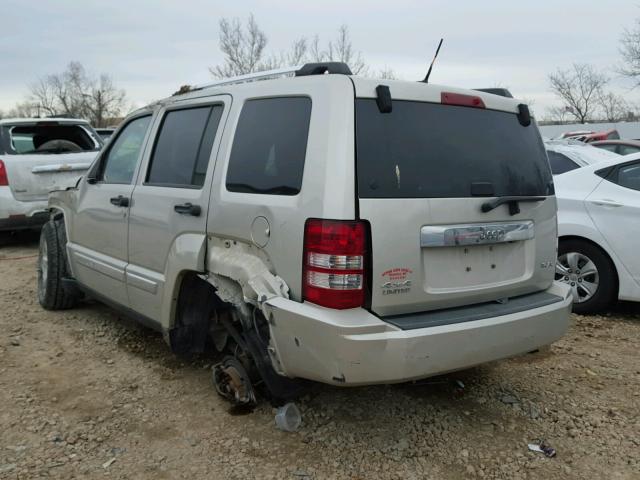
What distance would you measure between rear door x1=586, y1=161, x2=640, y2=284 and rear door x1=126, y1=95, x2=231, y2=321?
3488mm

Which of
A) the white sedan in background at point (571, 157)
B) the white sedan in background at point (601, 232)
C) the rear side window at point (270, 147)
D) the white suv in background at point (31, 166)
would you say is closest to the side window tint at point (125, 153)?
the rear side window at point (270, 147)

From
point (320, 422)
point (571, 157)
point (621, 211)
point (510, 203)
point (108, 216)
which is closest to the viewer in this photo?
point (510, 203)

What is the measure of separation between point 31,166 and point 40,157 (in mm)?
186

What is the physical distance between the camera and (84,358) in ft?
14.0

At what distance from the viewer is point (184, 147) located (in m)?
3.58

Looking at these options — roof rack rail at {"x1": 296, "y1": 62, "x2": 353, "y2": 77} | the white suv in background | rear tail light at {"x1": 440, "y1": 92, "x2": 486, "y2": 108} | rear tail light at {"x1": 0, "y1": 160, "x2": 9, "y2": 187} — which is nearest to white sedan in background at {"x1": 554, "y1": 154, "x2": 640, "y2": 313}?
rear tail light at {"x1": 440, "y1": 92, "x2": 486, "y2": 108}

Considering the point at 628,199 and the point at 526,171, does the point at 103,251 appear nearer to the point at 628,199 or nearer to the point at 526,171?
the point at 526,171

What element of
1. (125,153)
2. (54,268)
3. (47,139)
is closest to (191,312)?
(125,153)

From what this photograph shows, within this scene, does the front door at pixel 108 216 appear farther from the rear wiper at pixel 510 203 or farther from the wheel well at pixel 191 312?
the rear wiper at pixel 510 203

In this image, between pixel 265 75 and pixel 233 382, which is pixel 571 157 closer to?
pixel 265 75

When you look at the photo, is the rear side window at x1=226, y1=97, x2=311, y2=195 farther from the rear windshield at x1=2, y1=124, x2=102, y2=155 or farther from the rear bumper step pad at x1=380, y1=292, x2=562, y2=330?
the rear windshield at x1=2, y1=124, x2=102, y2=155

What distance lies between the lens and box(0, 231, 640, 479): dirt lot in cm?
289

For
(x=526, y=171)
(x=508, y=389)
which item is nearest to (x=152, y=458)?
(x=508, y=389)

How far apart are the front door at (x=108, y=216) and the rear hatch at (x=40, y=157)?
316cm
